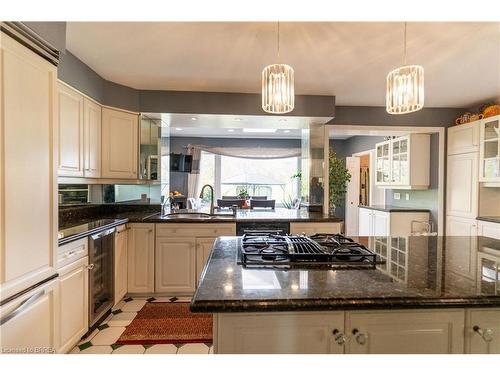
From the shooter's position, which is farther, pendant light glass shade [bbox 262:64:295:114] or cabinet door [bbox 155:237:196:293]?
cabinet door [bbox 155:237:196:293]

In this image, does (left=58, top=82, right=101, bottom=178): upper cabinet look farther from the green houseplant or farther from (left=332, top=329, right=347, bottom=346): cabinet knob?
the green houseplant

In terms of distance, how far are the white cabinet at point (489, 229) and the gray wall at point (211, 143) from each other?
4076mm

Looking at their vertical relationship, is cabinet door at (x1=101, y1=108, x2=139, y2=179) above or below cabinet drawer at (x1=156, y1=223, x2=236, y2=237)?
above

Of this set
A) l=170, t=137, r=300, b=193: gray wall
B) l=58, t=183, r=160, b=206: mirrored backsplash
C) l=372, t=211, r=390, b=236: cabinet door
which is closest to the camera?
l=58, t=183, r=160, b=206: mirrored backsplash

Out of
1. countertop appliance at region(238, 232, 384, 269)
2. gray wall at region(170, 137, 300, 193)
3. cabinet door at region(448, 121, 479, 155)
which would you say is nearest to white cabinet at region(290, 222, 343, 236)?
countertop appliance at region(238, 232, 384, 269)

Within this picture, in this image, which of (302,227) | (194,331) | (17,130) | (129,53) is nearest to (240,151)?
(302,227)


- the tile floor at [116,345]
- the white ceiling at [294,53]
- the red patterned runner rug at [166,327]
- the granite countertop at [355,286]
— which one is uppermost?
the white ceiling at [294,53]

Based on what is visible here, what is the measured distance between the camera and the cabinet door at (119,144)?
9.49ft

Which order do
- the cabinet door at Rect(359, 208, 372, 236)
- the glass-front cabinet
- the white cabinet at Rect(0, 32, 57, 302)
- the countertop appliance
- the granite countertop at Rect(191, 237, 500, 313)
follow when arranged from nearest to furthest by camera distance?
the granite countertop at Rect(191, 237, 500, 313)
the white cabinet at Rect(0, 32, 57, 302)
the countertop appliance
the glass-front cabinet
the cabinet door at Rect(359, 208, 372, 236)

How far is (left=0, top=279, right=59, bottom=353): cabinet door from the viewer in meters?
1.19

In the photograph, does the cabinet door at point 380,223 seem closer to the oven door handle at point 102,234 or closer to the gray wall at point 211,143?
the gray wall at point 211,143

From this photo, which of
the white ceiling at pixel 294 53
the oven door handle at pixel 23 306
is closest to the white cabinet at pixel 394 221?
the white ceiling at pixel 294 53

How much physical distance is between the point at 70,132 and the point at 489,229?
174 inches
